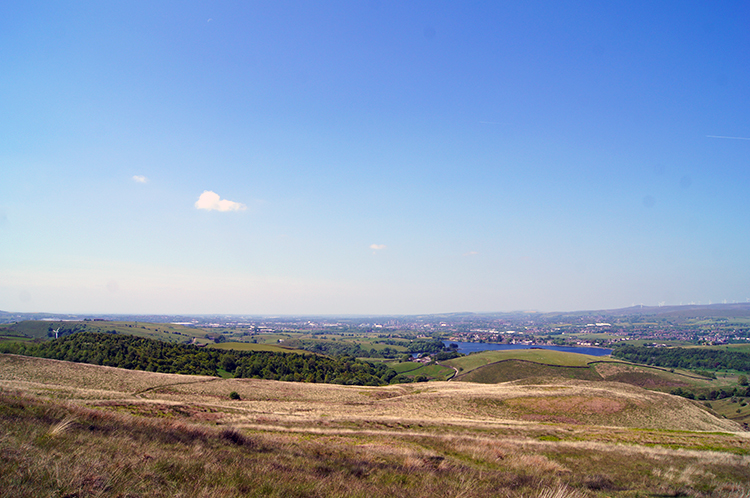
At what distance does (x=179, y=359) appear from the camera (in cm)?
8094

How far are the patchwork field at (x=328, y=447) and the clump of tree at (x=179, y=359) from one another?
35.6 metres

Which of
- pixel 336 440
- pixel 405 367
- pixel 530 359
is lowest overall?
pixel 405 367

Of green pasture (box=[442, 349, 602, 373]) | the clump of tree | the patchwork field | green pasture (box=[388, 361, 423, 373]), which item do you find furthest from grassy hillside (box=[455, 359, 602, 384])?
the patchwork field

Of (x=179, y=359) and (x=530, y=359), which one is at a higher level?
(x=179, y=359)

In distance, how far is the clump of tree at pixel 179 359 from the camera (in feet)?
241

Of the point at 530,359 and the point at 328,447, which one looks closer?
the point at 328,447

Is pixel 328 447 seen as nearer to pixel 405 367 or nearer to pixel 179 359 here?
pixel 179 359

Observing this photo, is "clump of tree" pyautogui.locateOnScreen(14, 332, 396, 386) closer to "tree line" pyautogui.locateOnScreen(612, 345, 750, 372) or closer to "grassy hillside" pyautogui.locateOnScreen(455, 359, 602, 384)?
"grassy hillside" pyautogui.locateOnScreen(455, 359, 602, 384)

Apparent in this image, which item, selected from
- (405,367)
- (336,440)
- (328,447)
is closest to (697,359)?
(405,367)

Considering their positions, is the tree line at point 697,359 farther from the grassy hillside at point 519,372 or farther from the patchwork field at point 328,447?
the patchwork field at point 328,447

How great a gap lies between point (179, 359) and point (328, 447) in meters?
80.5

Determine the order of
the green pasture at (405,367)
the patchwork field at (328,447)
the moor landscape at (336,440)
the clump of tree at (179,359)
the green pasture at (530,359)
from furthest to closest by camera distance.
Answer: the green pasture at (405,367) → the green pasture at (530,359) → the clump of tree at (179,359) → the moor landscape at (336,440) → the patchwork field at (328,447)

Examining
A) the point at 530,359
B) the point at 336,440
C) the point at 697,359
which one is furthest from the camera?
the point at 697,359

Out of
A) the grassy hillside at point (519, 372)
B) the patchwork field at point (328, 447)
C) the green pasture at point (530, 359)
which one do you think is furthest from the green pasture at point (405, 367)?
the patchwork field at point (328, 447)
